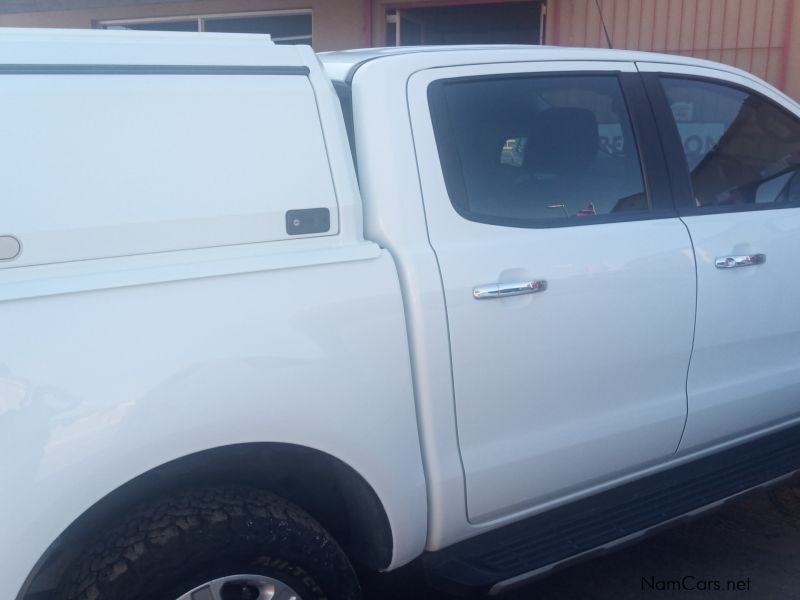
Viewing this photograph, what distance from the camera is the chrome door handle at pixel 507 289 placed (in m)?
2.62

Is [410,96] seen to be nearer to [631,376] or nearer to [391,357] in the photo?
[391,357]

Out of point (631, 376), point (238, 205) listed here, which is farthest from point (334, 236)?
point (631, 376)

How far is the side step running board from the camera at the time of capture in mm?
2721

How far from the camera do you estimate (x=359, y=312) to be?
2.41 m

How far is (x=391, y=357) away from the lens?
246 centimetres

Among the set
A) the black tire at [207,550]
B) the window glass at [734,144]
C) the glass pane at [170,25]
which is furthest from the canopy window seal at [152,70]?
the glass pane at [170,25]

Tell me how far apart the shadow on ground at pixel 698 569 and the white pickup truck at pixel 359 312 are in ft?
1.53

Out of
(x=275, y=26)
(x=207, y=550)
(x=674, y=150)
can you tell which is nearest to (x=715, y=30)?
(x=275, y=26)

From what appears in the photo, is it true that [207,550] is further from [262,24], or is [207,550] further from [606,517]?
[262,24]

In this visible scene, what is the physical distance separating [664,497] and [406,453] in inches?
46.5

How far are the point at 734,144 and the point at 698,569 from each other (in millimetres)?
1732

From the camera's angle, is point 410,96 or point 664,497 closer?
point 410,96

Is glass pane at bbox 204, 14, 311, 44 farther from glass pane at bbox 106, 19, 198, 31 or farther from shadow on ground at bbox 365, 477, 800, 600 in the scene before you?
shadow on ground at bbox 365, 477, 800, 600

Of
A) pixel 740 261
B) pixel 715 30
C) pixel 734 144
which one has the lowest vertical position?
pixel 740 261
